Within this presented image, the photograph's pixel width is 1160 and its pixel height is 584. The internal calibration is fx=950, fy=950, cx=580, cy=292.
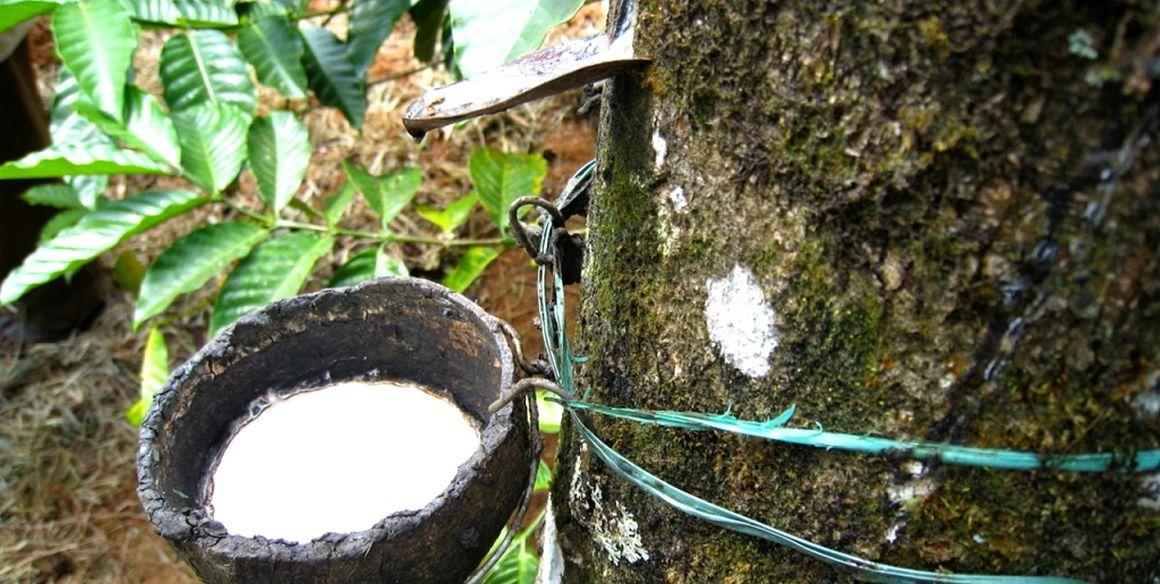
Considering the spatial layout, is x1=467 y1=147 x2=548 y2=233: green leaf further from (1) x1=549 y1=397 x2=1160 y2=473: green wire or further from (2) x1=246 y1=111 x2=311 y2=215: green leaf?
(1) x1=549 y1=397 x2=1160 y2=473: green wire

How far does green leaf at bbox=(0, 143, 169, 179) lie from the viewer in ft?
4.84

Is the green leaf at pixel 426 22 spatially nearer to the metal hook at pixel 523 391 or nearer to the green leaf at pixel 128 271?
the green leaf at pixel 128 271

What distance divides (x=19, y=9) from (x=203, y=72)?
405 mm

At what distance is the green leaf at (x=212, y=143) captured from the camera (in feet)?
5.54

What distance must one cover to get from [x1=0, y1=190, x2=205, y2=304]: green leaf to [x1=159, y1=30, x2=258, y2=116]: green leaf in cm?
24

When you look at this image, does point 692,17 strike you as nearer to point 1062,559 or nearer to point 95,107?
point 1062,559

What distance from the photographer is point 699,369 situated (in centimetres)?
82

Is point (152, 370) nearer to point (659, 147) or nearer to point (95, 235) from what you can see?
point (95, 235)

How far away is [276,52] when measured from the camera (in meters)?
1.85

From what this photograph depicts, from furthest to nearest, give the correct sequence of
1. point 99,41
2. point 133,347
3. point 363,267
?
point 133,347
point 363,267
point 99,41

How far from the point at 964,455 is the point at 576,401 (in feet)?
1.16

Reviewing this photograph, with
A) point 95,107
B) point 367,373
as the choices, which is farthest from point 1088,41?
point 95,107

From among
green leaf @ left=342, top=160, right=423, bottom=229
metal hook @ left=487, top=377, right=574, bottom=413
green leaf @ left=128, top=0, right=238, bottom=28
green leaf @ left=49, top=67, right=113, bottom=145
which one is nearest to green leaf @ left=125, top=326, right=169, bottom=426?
green leaf @ left=49, top=67, right=113, bottom=145

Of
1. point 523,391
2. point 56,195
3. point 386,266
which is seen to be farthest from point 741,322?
point 56,195
